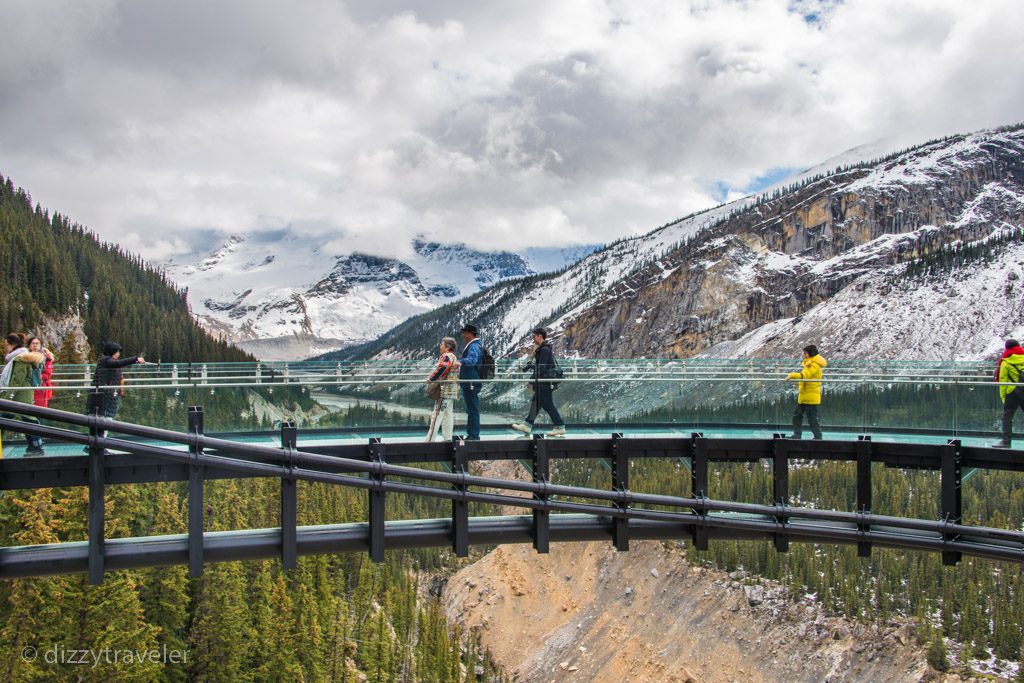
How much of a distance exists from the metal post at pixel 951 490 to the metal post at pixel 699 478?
16.7 ft

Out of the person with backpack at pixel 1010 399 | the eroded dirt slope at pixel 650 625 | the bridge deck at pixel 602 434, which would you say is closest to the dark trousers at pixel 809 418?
the bridge deck at pixel 602 434

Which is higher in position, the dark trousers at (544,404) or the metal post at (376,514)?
the dark trousers at (544,404)

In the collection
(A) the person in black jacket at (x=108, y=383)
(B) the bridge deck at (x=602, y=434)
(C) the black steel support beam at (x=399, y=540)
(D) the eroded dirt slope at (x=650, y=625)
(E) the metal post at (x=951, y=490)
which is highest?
(A) the person in black jacket at (x=108, y=383)

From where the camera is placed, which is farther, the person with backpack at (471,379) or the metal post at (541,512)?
the person with backpack at (471,379)

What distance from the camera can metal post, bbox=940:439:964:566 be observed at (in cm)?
1847

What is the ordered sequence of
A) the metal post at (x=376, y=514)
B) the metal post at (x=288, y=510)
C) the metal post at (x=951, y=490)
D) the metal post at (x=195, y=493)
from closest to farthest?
the metal post at (x=195, y=493) → the metal post at (x=288, y=510) → the metal post at (x=376, y=514) → the metal post at (x=951, y=490)

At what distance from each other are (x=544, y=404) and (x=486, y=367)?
5.42ft

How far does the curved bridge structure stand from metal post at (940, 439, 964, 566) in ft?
0.10

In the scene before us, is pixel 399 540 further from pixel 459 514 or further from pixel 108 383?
pixel 108 383

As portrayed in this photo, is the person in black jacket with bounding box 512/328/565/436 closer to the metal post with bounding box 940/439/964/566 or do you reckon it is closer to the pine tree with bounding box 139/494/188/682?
the metal post with bounding box 940/439/964/566

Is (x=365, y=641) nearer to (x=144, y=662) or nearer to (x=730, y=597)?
(x=144, y=662)

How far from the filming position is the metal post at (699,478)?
61.6 ft

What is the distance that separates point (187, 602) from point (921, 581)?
8870cm

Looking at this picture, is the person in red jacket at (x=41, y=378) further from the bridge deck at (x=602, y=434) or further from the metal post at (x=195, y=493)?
the metal post at (x=195, y=493)
